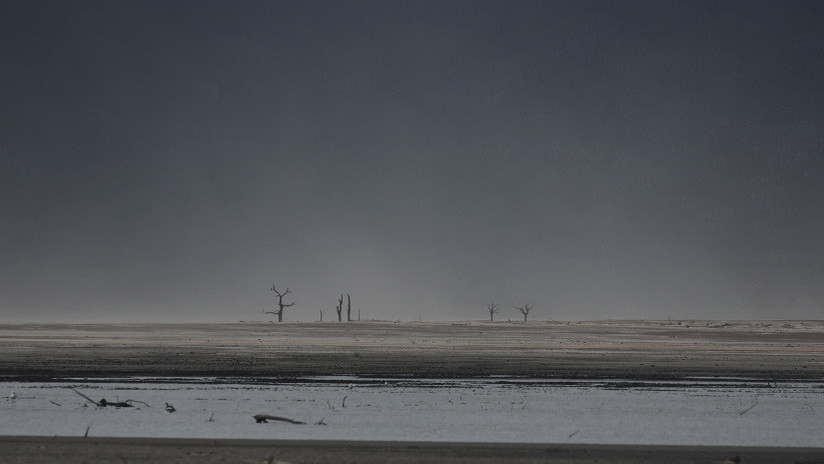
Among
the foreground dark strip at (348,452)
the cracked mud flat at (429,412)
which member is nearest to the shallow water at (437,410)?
the cracked mud flat at (429,412)

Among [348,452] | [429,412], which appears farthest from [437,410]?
[348,452]

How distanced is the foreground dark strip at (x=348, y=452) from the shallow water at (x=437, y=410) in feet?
2.34

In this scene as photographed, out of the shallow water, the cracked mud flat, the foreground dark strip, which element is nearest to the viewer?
the foreground dark strip

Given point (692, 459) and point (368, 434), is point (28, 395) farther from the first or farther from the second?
point (692, 459)

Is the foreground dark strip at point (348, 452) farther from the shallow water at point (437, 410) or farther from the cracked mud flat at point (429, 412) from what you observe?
the shallow water at point (437, 410)

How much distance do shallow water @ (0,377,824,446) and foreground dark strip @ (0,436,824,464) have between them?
71cm

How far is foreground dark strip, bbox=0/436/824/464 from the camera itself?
1011cm

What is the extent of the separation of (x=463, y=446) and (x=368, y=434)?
197cm

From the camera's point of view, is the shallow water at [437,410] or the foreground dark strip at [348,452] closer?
the foreground dark strip at [348,452]

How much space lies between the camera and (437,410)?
1591cm

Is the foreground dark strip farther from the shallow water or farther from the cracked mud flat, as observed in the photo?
the shallow water

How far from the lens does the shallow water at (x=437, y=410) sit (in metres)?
12.6

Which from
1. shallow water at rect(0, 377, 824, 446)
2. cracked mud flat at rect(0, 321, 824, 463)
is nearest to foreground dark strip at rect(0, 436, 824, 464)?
cracked mud flat at rect(0, 321, 824, 463)

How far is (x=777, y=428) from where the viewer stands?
13500 millimetres
